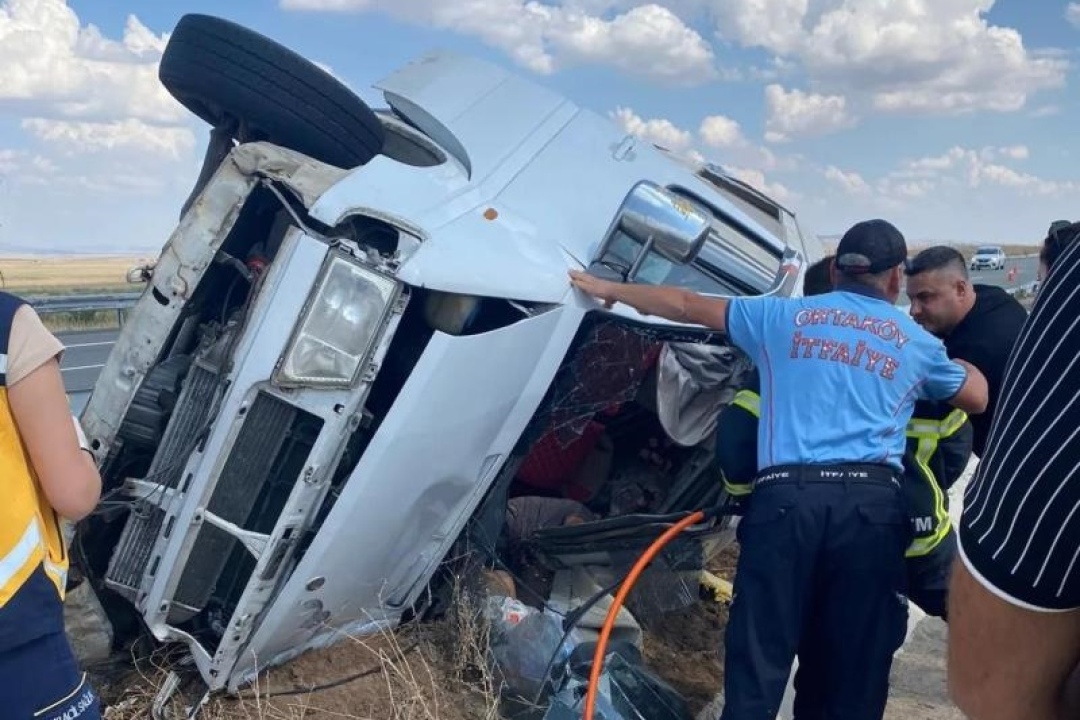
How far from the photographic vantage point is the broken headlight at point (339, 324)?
9.44 ft

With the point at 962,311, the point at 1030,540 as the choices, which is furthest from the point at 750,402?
the point at 1030,540

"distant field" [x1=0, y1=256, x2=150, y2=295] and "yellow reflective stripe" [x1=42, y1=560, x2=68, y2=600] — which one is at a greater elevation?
"yellow reflective stripe" [x1=42, y1=560, x2=68, y2=600]

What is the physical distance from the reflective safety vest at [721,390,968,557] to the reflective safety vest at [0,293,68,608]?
6.62 feet

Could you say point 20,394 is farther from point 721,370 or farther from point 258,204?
point 721,370

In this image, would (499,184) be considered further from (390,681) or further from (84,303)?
(84,303)

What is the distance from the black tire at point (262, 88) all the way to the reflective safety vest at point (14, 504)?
1741 millimetres

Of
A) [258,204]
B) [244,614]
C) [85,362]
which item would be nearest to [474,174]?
[258,204]

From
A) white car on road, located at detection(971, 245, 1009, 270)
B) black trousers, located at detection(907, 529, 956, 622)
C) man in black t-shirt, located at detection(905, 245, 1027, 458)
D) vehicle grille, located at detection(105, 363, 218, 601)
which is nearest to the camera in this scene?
vehicle grille, located at detection(105, 363, 218, 601)

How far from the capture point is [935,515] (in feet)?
10.2

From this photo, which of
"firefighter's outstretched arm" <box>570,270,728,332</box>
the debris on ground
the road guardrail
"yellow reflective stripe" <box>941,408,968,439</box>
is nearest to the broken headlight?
"firefighter's outstretched arm" <box>570,270,728,332</box>

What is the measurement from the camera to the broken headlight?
2877 mm

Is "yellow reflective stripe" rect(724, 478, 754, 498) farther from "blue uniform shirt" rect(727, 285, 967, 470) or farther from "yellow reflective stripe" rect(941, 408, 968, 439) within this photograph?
"yellow reflective stripe" rect(941, 408, 968, 439)

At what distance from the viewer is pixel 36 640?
1.90 meters

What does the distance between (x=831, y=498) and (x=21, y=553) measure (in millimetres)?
2057
